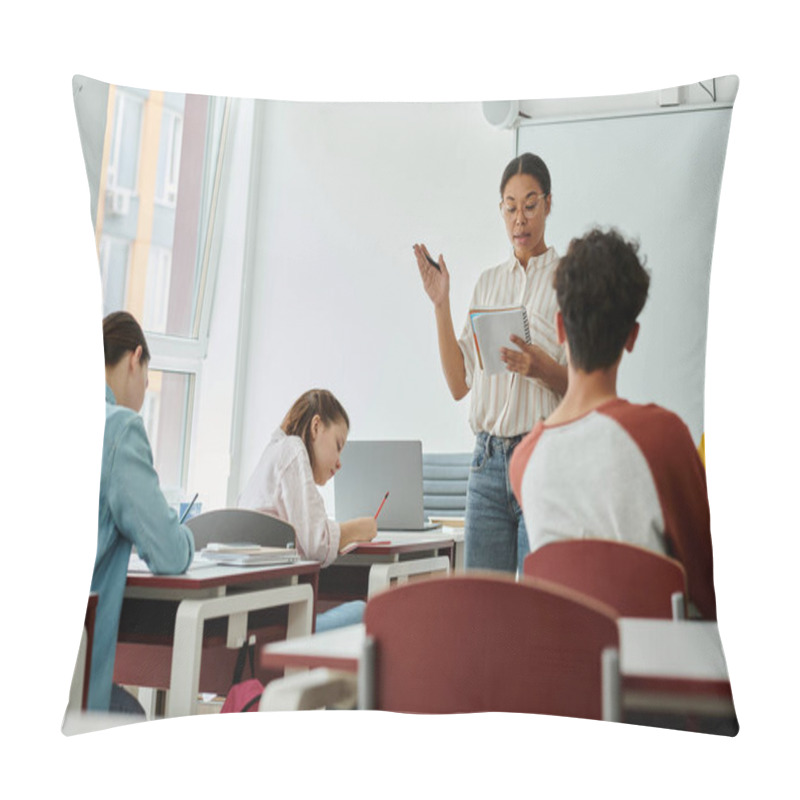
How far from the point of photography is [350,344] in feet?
7.16

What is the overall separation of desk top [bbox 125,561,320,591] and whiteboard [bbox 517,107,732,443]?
0.74 m

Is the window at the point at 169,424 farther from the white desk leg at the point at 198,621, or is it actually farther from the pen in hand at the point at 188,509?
the white desk leg at the point at 198,621

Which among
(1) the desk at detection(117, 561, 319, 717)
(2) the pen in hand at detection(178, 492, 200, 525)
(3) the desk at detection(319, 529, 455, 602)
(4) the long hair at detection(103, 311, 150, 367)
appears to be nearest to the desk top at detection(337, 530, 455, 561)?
(3) the desk at detection(319, 529, 455, 602)

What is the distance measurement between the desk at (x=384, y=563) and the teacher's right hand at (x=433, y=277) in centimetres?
47

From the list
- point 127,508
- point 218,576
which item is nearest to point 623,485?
point 218,576

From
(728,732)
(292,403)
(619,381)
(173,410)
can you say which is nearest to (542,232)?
(619,381)

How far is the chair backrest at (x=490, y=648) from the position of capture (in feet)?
6.23

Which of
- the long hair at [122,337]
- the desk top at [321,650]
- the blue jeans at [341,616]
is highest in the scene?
the long hair at [122,337]

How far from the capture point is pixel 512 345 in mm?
2117

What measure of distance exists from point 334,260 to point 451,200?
27 cm

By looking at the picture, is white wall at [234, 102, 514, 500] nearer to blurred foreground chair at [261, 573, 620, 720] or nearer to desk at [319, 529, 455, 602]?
desk at [319, 529, 455, 602]

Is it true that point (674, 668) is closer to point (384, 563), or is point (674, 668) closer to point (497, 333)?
point (384, 563)

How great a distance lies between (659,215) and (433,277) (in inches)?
18.2

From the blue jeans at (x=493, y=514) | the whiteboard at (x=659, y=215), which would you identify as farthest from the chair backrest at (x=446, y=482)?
the whiteboard at (x=659, y=215)
